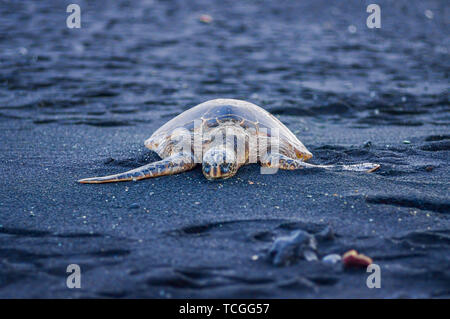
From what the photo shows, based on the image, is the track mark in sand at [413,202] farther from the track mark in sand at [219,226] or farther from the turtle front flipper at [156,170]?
the turtle front flipper at [156,170]

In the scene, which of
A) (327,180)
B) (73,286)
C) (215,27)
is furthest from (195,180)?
(215,27)

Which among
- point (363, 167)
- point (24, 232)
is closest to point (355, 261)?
point (363, 167)

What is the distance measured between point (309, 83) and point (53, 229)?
6.16 meters

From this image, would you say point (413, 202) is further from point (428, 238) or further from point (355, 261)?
point (355, 261)

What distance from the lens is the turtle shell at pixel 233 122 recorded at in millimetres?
4469

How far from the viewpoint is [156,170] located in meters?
3.91

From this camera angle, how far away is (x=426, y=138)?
532 centimetres

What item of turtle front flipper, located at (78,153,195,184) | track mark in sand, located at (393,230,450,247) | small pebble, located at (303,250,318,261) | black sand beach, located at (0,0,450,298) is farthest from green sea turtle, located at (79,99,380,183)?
small pebble, located at (303,250,318,261)

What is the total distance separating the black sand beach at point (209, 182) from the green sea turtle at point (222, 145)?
116mm

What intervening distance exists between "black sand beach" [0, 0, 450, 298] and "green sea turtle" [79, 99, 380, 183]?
116 millimetres

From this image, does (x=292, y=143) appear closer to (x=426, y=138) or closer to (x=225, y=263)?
(x=426, y=138)

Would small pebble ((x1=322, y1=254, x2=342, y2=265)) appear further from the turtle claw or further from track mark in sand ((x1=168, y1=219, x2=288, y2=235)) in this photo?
the turtle claw

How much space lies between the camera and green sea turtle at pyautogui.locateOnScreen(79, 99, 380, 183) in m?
3.86

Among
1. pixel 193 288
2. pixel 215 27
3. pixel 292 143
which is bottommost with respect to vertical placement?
pixel 193 288
